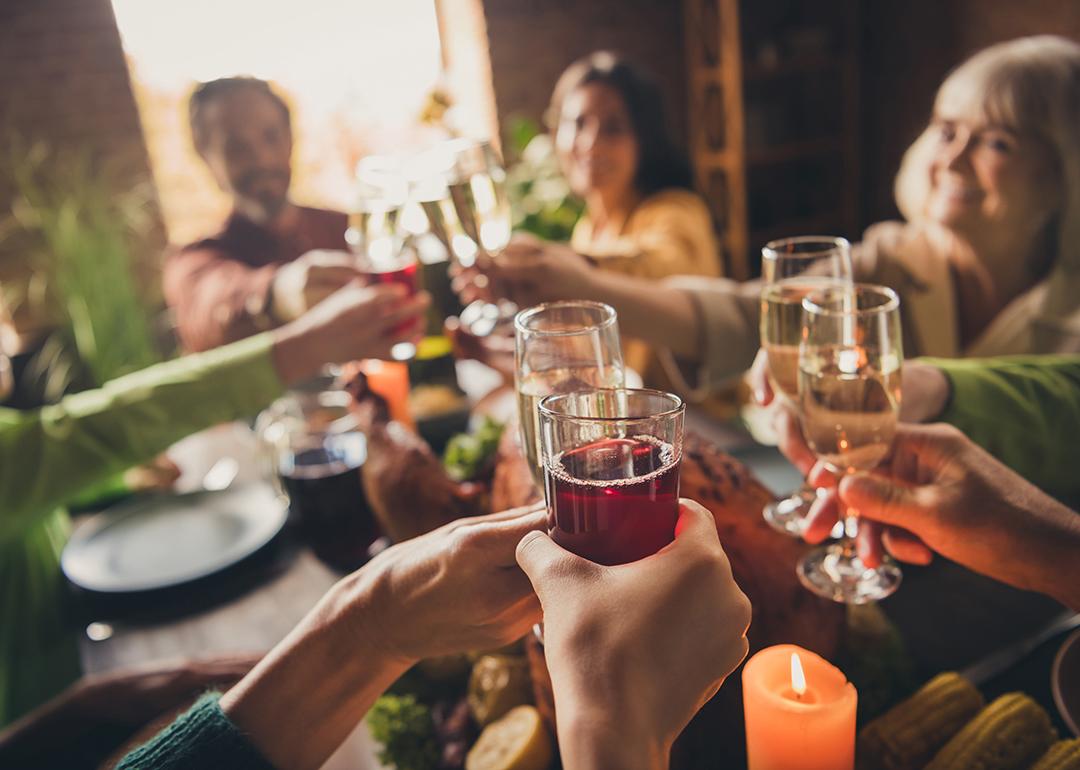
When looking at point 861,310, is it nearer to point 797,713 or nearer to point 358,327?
point 797,713

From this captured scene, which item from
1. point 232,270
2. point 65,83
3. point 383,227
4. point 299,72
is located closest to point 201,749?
point 383,227

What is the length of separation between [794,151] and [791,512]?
4.47m

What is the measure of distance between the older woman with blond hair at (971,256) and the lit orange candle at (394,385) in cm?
26

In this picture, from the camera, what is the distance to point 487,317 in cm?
146

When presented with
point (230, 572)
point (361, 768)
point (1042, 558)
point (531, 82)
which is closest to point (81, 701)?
point (230, 572)

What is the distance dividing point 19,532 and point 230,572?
1.41 ft

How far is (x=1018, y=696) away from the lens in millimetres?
736

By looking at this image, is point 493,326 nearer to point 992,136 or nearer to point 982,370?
point 982,370

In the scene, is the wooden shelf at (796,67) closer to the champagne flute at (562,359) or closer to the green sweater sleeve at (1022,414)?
the green sweater sleeve at (1022,414)

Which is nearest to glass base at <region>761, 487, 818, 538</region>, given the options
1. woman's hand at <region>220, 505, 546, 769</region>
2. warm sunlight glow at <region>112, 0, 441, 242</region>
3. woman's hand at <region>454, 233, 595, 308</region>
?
woman's hand at <region>220, 505, 546, 769</region>

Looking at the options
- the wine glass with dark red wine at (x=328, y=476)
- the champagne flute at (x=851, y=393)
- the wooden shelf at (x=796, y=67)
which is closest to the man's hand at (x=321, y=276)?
the wine glass with dark red wine at (x=328, y=476)

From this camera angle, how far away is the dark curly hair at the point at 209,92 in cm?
289

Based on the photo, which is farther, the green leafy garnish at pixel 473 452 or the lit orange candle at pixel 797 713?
the green leafy garnish at pixel 473 452

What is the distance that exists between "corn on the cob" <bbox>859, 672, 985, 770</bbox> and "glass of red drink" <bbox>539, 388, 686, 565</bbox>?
0.34 metres
